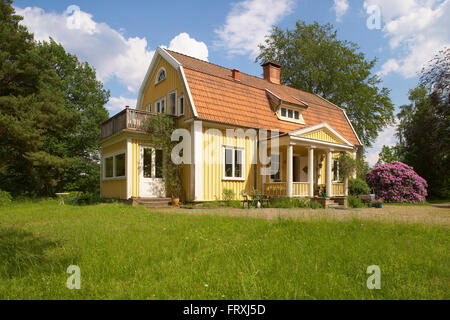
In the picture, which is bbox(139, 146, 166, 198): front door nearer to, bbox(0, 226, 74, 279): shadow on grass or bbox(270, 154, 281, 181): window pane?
bbox(270, 154, 281, 181): window pane

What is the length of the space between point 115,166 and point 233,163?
20.0 feet

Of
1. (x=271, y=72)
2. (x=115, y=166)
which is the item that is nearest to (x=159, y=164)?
(x=115, y=166)

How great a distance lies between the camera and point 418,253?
4.37 metres

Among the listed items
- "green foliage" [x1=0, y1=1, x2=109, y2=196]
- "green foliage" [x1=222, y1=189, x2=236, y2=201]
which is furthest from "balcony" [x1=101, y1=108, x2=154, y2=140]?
"green foliage" [x1=0, y1=1, x2=109, y2=196]

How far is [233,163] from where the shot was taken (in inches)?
558

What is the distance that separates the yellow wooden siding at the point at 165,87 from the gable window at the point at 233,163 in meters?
2.59

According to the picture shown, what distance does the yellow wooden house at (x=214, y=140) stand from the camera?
13125 mm

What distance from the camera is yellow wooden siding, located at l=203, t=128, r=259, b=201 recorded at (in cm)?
1320

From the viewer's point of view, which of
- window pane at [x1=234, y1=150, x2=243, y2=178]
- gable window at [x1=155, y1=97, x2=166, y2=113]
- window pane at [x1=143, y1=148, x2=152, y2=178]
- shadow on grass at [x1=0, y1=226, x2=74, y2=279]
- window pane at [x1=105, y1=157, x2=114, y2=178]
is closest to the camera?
shadow on grass at [x1=0, y1=226, x2=74, y2=279]

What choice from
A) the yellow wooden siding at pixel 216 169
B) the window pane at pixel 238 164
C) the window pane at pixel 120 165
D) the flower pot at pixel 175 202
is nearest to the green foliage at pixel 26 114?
the window pane at pixel 120 165

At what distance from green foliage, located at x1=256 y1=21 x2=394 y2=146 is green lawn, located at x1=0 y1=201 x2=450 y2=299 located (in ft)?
81.3

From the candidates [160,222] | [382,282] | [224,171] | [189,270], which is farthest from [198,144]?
[382,282]

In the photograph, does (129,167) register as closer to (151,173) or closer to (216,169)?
(151,173)

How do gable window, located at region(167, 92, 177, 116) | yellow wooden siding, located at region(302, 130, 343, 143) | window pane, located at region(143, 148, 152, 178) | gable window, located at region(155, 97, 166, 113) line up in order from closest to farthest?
window pane, located at region(143, 148, 152, 178), yellow wooden siding, located at region(302, 130, 343, 143), gable window, located at region(167, 92, 177, 116), gable window, located at region(155, 97, 166, 113)
